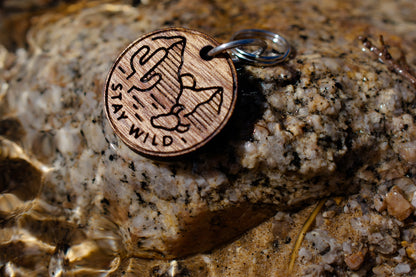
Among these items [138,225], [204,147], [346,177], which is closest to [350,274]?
[346,177]

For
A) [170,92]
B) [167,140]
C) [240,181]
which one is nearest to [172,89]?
[170,92]

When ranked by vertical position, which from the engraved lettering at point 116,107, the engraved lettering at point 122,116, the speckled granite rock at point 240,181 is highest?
the engraved lettering at point 116,107

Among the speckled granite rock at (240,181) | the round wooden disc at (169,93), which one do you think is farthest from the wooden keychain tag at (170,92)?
the speckled granite rock at (240,181)

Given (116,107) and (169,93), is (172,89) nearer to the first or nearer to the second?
(169,93)

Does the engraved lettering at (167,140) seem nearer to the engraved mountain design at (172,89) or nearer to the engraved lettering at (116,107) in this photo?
the engraved mountain design at (172,89)

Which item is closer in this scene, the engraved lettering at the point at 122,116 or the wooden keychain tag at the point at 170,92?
the wooden keychain tag at the point at 170,92

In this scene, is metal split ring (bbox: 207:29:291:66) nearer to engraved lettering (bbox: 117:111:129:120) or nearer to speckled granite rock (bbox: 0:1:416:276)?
speckled granite rock (bbox: 0:1:416:276)

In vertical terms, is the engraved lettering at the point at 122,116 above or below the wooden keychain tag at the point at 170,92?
below

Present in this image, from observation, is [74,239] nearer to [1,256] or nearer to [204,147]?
[1,256]
